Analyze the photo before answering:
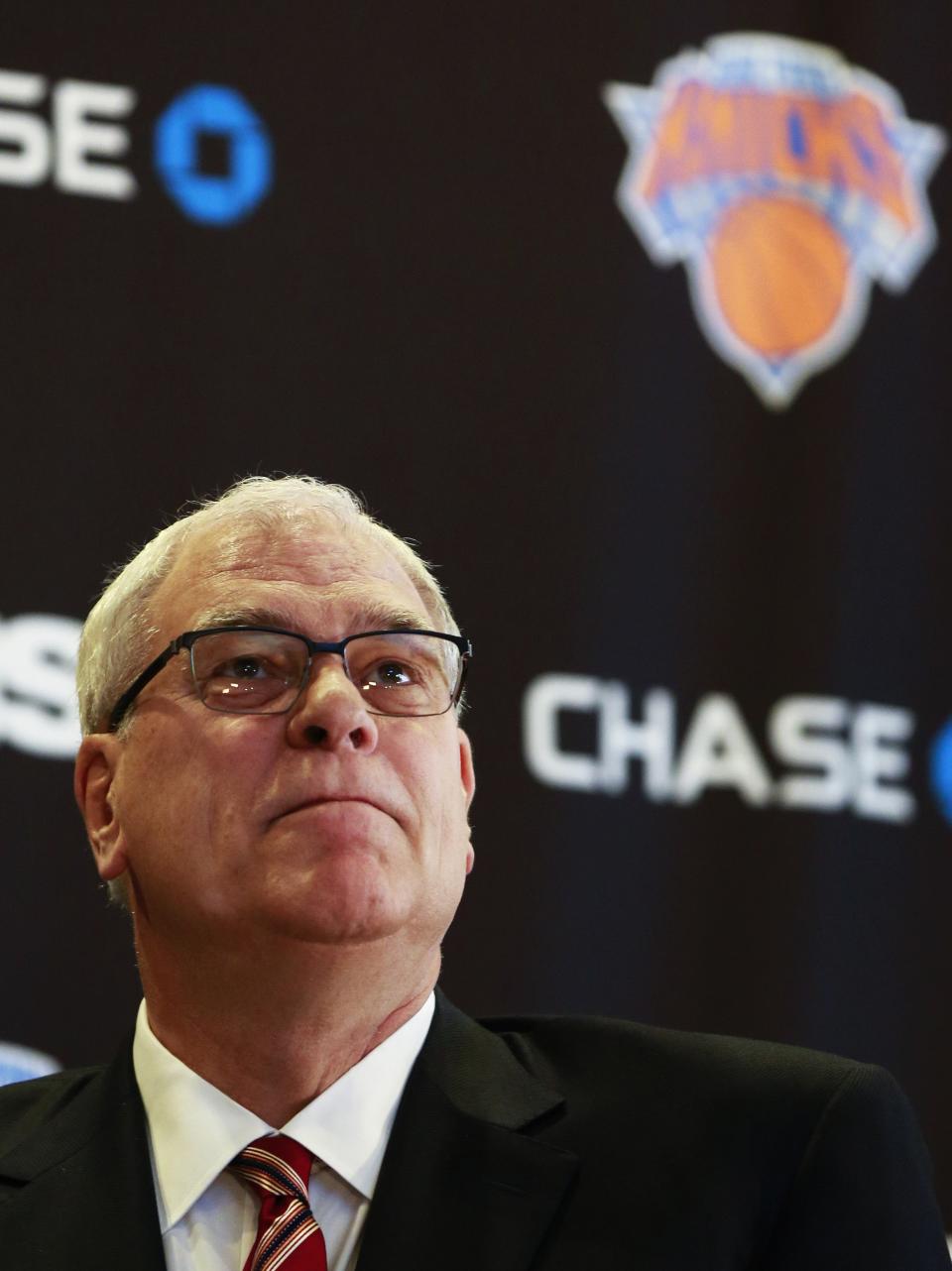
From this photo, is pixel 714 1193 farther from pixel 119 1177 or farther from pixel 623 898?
pixel 623 898

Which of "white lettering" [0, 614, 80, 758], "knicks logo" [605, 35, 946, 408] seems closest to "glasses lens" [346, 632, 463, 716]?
"white lettering" [0, 614, 80, 758]

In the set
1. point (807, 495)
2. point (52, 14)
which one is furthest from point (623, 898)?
point (52, 14)

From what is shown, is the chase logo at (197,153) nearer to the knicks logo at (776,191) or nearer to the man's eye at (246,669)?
the knicks logo at (776,191)

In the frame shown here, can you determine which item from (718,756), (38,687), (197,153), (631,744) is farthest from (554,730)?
(197,153)

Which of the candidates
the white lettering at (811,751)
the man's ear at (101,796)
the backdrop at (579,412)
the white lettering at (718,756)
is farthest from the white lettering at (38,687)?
the white lettering at (811,751)

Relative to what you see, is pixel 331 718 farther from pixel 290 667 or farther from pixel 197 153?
pixel 197 153

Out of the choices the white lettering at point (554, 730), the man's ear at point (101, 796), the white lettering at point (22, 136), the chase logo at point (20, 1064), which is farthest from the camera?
the white lettering at point (554, 730)

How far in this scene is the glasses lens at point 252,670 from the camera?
1.73 m

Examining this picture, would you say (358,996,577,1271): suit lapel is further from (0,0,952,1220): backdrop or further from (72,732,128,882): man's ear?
(0,0,952,1220): backdrop

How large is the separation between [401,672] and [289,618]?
131 millimetres

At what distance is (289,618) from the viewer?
5.77 feet

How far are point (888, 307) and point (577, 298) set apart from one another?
1.78 ft

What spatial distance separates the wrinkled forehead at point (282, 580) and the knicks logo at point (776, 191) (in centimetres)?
118

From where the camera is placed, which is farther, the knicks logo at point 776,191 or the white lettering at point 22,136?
the knicks logo at point 776,191
